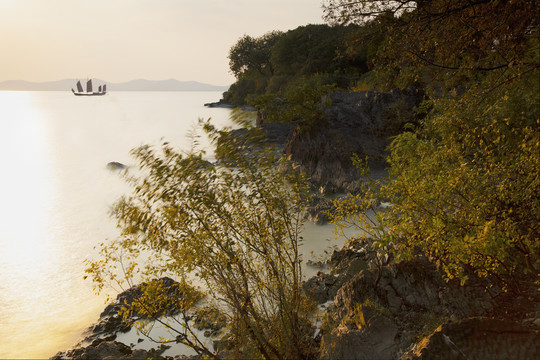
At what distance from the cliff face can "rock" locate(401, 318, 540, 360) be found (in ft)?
40.7

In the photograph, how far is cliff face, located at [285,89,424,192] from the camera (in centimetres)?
1742

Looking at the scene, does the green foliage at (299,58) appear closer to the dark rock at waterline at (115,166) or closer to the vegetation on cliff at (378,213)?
the vegetation on cliff at (378,213)

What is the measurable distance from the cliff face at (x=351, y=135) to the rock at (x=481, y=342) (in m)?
12.4

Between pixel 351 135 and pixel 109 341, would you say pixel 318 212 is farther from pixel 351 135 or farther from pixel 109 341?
pixel 109 341

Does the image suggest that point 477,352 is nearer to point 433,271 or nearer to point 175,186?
point 433,271

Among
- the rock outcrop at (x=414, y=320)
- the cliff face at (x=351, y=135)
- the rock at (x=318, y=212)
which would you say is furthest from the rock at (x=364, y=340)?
the cliff face at (x=351, y=135)

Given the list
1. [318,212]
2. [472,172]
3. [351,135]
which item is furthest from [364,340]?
[351,135]

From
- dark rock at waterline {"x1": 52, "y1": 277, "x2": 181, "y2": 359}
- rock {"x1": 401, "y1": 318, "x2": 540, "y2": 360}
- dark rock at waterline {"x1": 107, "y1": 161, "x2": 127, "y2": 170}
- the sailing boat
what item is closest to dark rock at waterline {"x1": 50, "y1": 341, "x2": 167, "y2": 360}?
dark rock at waterline {"x1": 52, "y1": 277, "x2": 181, "y2": 359}

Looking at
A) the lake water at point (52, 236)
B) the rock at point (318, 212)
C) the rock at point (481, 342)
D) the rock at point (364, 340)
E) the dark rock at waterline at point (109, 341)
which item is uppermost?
the rock at point (481, 342)

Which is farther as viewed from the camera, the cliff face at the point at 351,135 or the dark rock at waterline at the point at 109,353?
the cliff face at the point at 351,135

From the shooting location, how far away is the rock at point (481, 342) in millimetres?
4191

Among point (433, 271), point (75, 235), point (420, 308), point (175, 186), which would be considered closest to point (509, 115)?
point (433, 271)

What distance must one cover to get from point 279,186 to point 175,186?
1500 mm

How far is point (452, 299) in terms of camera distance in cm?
637
